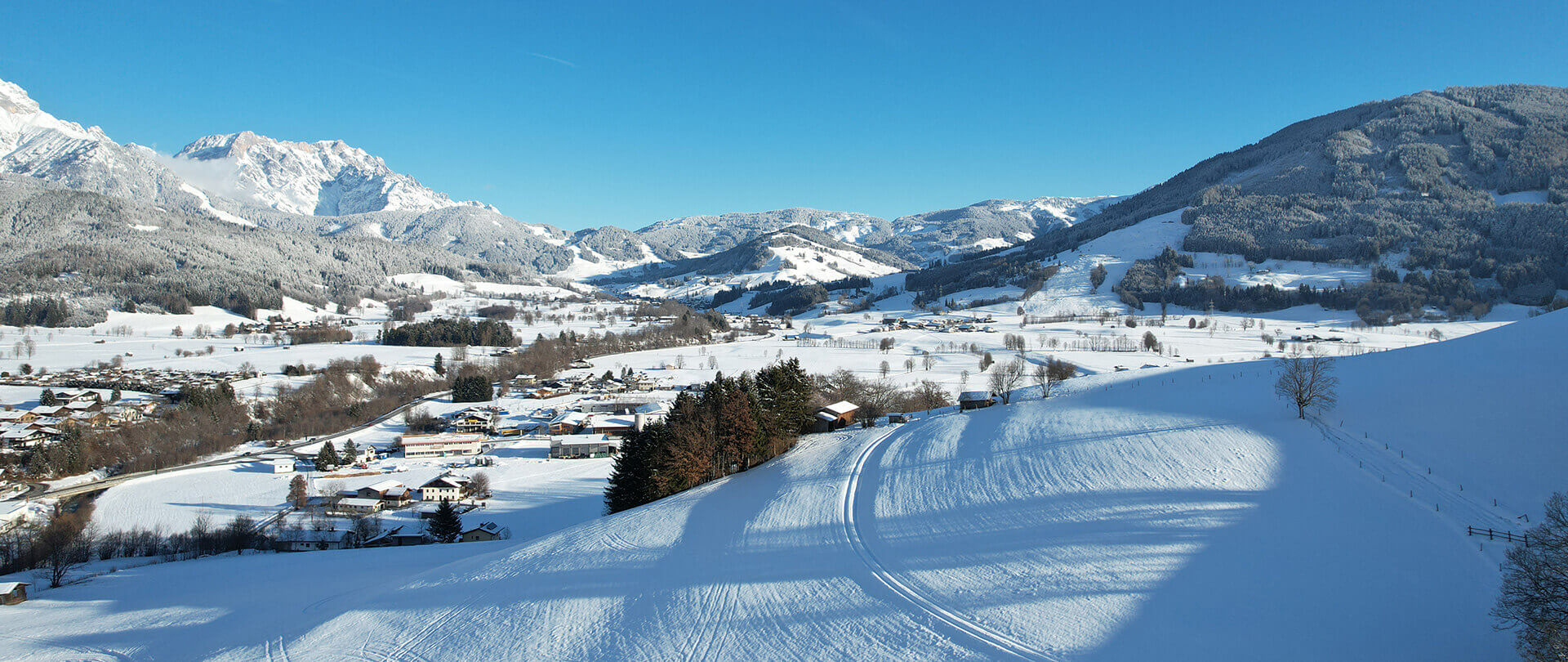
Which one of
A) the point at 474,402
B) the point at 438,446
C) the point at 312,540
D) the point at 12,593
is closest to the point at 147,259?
the point at 474,402

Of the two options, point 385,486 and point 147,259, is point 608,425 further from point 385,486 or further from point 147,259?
point 147,259

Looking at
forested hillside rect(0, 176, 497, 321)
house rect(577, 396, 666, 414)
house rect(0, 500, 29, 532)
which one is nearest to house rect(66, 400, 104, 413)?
house rect(0, 500, 29, 532)

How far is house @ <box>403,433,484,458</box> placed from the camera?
148ft

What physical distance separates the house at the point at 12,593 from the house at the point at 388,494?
13.1m

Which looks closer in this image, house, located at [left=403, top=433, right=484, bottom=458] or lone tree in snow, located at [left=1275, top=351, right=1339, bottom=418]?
lone tree in snow, located at [left=1275, top=351, right=1339, bottom=418]

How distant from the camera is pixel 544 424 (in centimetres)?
5334

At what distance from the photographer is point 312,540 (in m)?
28.6

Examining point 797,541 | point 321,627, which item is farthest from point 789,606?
point 321,627

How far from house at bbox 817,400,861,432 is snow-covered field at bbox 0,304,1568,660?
1073 centimetres

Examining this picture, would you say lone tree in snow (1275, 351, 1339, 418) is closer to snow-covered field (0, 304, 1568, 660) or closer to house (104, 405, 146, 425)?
snow-covered field (0, 304, 1568, 660)

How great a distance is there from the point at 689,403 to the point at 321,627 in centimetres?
1565

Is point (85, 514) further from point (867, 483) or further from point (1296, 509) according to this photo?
point (1296, 509)

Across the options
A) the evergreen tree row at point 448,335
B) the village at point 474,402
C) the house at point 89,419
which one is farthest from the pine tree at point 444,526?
the evergreen tree row at point 448,335

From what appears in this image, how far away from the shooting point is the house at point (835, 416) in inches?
1442
